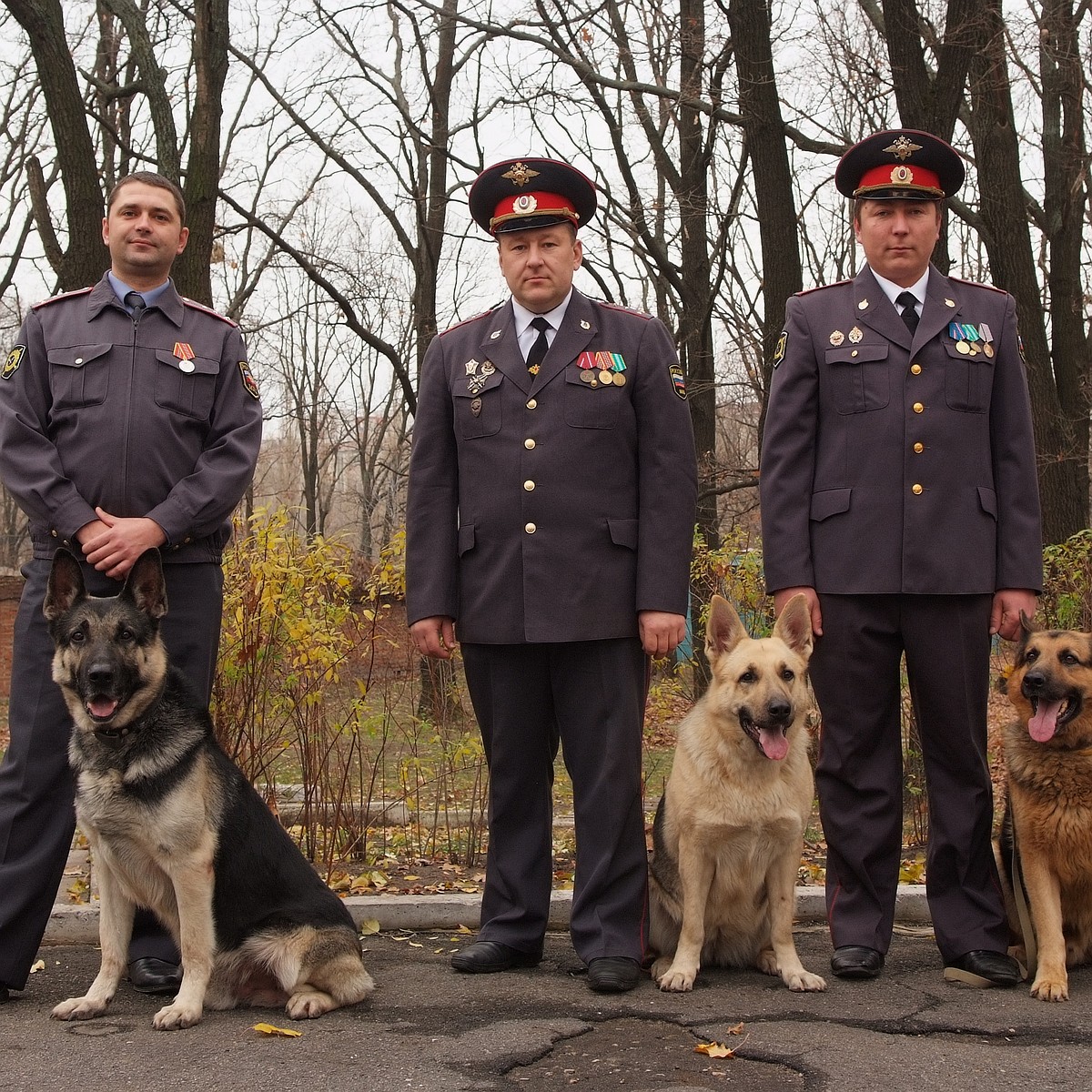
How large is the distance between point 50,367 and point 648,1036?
3007 mm

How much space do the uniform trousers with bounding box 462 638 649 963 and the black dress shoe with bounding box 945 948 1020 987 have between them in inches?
43.5

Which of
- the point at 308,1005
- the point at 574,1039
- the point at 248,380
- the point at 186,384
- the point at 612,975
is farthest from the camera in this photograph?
the point at 248,380

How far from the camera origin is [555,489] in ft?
13.9

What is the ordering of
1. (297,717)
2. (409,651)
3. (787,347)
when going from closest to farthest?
(787,347)
(297,717)
(409,651)

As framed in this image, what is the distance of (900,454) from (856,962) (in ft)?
5.90

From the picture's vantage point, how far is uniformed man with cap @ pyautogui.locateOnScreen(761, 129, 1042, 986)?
13.8ft

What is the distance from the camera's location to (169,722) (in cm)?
389

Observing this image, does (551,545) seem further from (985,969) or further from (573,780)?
(985,969)

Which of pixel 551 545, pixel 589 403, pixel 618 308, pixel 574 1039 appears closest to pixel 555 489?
pixel 551 545

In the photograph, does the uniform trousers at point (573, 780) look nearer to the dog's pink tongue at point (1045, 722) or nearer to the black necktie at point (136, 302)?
the dog's pink tongue at point (1045, 722)

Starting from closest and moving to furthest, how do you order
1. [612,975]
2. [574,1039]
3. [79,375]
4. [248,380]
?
[574,1039], [612,975], [79,375], [248,380]

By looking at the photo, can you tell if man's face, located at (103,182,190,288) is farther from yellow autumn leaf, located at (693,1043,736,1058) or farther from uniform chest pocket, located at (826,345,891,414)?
yellow autumn leaf, located at (693,1043,736,1058)

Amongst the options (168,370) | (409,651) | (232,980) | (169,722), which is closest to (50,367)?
(168,370)

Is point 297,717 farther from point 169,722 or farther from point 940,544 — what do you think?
point 940,544
